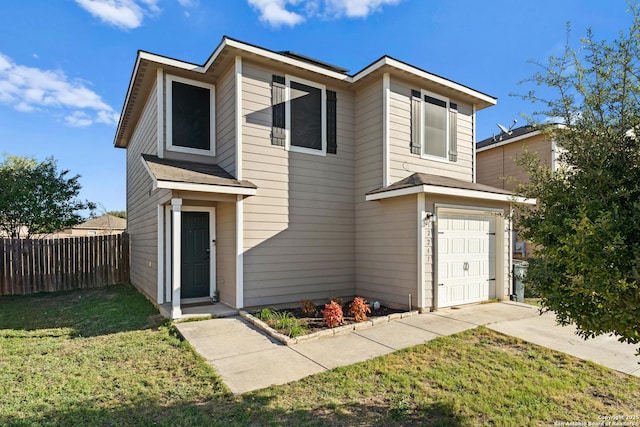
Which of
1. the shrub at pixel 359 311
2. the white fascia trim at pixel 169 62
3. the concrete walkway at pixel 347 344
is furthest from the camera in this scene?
the white fascia trim at pixel 169 62


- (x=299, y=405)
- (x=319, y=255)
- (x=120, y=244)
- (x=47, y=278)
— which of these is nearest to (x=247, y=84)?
(x=319, y=255)

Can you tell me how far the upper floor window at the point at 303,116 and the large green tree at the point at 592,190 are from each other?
5.32 m

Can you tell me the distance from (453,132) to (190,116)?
6407 millimetres

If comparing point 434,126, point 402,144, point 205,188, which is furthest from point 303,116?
point 434,126

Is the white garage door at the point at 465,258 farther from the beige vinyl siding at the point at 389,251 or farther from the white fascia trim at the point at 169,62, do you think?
the white fascia trim at the point at 169,62

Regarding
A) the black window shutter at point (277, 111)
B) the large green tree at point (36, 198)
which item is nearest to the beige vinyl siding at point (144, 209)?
the black window shutter at point (277, 111)

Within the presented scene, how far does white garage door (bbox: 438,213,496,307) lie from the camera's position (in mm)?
7142

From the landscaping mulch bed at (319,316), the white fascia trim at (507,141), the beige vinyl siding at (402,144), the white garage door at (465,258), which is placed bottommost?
the landscaping mulch bed at (319,316)

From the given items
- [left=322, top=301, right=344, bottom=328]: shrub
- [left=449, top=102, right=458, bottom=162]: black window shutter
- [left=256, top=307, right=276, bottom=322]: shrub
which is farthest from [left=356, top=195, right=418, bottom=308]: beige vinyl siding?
[left=449, top=102, right=458, bottom=162]: black window shutter

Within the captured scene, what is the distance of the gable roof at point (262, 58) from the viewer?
22.2ft

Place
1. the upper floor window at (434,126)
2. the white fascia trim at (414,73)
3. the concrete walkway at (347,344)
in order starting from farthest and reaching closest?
the upper floor window at (434,126), the white fascia trim at (414,73), the concrete walkway at (347,344)

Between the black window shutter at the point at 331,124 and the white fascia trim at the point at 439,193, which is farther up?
the black window shutter at the point at 331,124

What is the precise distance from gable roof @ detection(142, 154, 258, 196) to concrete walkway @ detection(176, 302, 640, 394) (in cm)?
234

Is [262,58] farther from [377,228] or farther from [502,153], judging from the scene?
[502,153]
